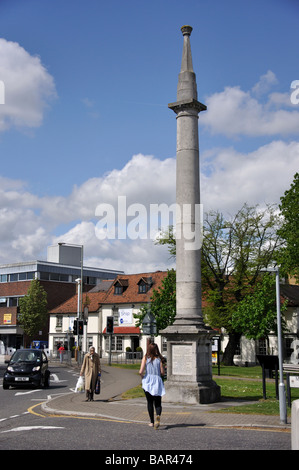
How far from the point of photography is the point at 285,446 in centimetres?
908

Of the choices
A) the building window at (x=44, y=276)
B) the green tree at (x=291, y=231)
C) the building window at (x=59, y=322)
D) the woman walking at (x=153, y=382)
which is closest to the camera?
the woman walking at (x=153, y=382)

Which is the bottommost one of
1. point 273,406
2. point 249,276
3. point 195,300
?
point 273,406

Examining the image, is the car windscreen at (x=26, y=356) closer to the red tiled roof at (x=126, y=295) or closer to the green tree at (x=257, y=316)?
the green tree at (x=257, y=316)

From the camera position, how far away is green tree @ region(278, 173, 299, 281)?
35.9 metres

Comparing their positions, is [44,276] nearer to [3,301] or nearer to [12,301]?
[12,301]

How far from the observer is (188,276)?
1644 centimetres

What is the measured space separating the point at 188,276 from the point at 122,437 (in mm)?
7219

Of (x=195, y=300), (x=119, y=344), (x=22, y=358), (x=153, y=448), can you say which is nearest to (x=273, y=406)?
(x=195, y=300)

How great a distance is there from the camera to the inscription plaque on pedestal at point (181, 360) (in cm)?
1542

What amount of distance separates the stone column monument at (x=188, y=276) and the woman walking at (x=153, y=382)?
13.1 feet

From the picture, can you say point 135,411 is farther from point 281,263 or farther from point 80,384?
point 281,263

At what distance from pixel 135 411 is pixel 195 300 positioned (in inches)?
163

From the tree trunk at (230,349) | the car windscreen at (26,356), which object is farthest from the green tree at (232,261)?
the car windscreen at (26,356)

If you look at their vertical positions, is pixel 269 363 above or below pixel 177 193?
below
